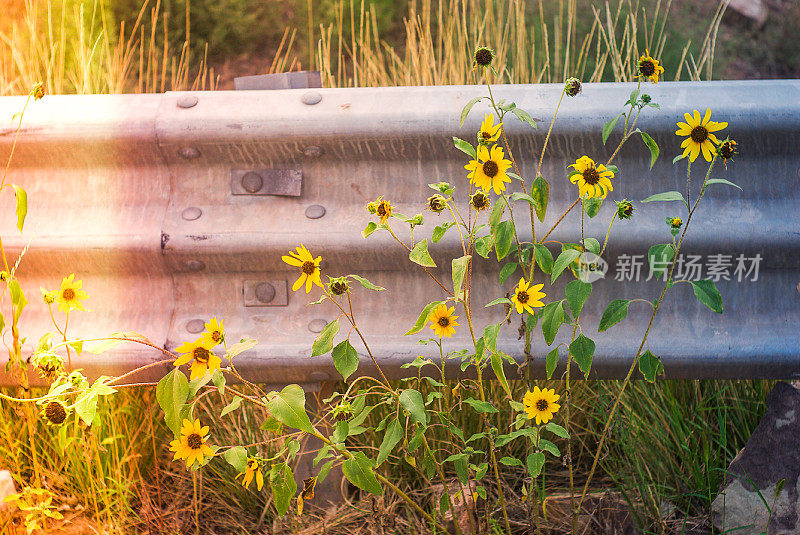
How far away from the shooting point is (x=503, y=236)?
1.78m

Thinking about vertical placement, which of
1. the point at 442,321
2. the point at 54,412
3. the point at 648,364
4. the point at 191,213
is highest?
the point at 191,213

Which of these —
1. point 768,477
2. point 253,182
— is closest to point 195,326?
point 253,182

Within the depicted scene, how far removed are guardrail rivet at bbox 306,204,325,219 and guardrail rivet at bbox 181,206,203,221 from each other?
320mm

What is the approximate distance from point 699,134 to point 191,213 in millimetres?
1402

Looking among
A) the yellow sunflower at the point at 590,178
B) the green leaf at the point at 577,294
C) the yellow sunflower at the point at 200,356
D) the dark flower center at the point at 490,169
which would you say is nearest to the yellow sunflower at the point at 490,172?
the dark flower center at the point at 490,169

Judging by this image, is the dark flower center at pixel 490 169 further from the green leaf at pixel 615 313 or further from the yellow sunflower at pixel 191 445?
the yellow sunflower at pixel 191 445

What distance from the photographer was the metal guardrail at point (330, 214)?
2188mm

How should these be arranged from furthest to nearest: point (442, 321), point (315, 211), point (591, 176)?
point (315, 211) < point (442, 321) < point (591, 176)

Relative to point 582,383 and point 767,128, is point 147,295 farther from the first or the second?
point 767,128

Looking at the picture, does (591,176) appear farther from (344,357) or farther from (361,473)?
(361,473)

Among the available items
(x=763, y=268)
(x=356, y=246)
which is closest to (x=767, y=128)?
(x=763, y=268)

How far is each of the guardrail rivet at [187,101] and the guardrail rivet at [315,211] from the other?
1.55 ft

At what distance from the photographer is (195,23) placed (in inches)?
221

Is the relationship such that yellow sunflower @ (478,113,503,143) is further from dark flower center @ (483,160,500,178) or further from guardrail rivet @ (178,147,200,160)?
guardrail rivet @ (178,147,200,160)
